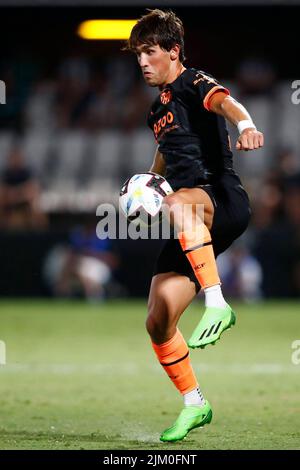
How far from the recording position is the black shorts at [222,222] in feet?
17.0

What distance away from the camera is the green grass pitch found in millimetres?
5371

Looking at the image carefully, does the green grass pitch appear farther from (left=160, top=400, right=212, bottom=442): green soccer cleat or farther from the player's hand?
the player's hand

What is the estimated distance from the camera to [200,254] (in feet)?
16.4

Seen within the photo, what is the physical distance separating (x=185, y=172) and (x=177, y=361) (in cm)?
99

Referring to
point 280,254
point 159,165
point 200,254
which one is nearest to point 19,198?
point 280,254

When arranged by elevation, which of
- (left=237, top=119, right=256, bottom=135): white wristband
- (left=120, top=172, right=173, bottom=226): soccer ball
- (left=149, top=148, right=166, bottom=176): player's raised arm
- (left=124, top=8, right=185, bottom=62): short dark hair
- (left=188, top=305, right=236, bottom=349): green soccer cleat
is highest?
(left=124, top=8, right=185, bottom=62): short dark hair

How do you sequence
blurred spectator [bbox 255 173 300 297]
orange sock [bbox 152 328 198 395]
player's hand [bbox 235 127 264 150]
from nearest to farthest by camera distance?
player's hand [bbox 235 127 264 150] < orange sock [bbox 152 328 198 395] < blurred spectator [bbox 255 173 300 297]

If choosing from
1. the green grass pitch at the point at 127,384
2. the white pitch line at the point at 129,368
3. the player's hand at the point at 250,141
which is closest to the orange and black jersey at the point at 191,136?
the player's hand at the point at 250,141

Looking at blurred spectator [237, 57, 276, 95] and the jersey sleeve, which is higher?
blurred spectator [237, 57, 276, 95]

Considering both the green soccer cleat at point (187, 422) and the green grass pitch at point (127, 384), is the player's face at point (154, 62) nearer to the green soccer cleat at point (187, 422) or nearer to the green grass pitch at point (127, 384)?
the green soccer cleat at point (187, 422)

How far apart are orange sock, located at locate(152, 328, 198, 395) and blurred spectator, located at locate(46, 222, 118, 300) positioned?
8.55m

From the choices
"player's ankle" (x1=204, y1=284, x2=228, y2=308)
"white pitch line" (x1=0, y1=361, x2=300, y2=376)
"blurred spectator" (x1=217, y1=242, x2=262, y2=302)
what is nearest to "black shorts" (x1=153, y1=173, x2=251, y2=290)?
"player's ankle" (x1=204, y1=284, x2=228, y2=308)

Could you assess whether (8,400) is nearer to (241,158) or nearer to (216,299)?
(216,299)

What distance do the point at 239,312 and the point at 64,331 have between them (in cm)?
271
